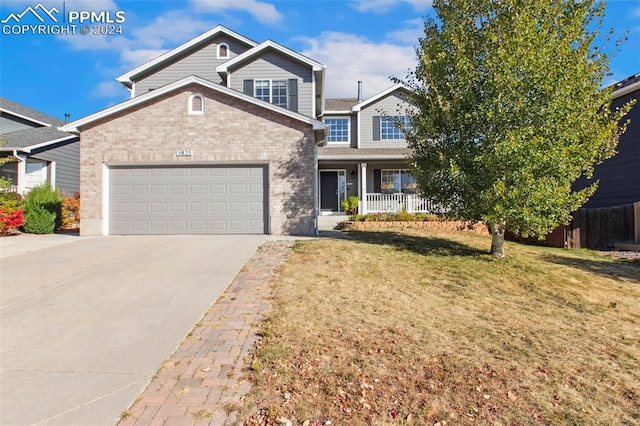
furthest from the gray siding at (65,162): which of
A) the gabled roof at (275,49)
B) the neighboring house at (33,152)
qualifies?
the gabled roof at (275,49)

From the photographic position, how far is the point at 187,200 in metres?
12.4

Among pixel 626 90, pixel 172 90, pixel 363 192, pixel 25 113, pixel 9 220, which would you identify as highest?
pixel 25 113

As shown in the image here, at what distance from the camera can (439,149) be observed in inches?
372

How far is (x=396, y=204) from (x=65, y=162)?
18.2 meters

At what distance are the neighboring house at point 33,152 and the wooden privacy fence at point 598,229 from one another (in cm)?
2218

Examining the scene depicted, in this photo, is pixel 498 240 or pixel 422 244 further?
pixel 422 244

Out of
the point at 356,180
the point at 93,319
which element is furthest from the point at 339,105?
the point at 93,319

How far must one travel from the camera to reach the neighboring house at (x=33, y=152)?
19219 mm

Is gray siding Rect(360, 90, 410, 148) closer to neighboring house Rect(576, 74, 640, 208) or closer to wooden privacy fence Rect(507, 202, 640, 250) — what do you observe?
neighboring house Rect(576, 74, 640, 208)

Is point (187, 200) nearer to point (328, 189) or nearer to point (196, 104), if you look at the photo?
point (196, 104)

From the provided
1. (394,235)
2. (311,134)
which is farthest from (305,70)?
(394,235)

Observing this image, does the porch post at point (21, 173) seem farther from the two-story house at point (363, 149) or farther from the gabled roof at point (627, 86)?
the gabled roof at point (627, 86)

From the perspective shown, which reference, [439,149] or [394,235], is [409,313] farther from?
[394,235]

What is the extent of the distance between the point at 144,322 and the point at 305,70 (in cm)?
1418
